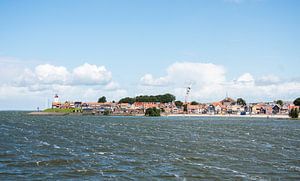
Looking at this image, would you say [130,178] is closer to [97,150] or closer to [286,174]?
[286,174]

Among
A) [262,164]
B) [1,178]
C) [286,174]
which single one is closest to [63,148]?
[1,178]

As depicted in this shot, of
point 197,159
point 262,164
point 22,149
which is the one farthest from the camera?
point 22,149

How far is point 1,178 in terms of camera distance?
33.5 metres

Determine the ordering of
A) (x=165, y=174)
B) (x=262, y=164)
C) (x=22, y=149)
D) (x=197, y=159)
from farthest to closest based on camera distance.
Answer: (x=22, y=149) < (x=197, y=159) < (x=262, y=164) < (x=165, y=174)

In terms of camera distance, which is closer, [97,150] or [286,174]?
[286,174]

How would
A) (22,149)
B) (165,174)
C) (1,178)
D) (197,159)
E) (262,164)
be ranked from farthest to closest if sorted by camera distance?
1. (22,149)
2. (197,159)
3. (262,164)
4. (165,174)
5. (1,178)

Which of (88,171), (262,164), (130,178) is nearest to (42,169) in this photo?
(88,171)

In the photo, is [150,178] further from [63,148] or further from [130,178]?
[63,148]

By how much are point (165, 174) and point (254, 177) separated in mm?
7384

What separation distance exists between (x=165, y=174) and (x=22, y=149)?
79.3ft

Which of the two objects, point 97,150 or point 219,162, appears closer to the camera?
point 219,162

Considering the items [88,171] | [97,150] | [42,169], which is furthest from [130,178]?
[97,150]

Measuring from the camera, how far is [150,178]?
34.3 m

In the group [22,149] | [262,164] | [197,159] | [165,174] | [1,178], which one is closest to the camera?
[1,178]
